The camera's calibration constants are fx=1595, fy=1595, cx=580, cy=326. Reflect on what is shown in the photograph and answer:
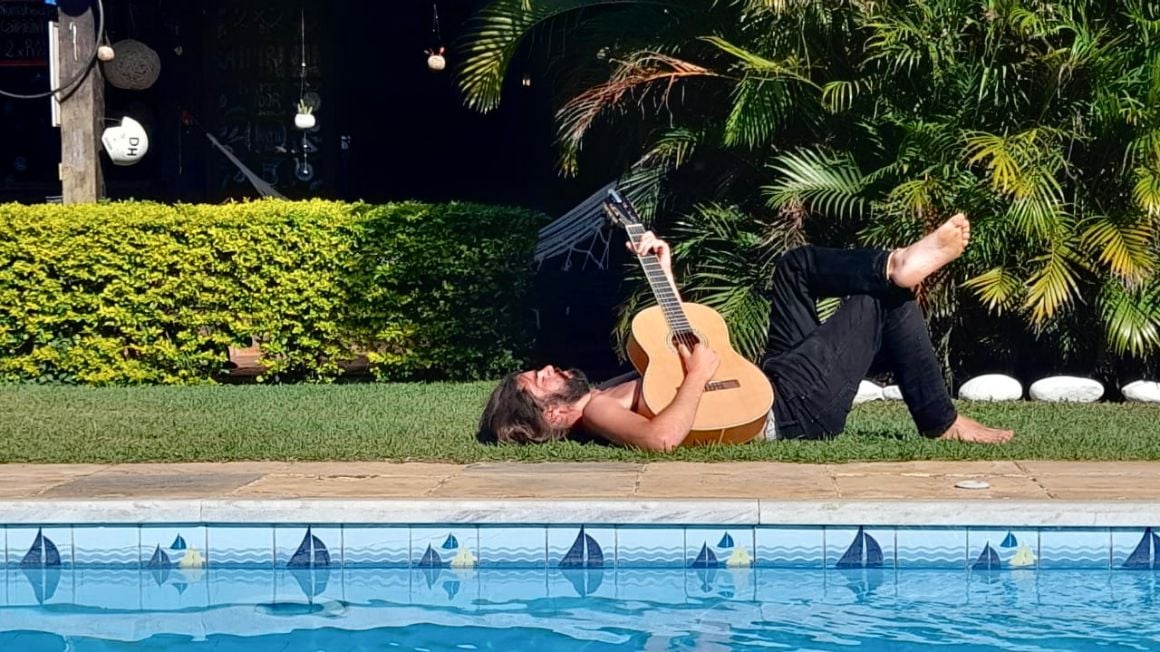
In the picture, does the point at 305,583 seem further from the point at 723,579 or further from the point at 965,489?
the point at 965,489

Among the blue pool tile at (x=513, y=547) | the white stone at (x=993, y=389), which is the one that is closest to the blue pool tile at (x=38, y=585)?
the blue pool tile at (x=513, y=547)

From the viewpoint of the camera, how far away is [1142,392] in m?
8.15

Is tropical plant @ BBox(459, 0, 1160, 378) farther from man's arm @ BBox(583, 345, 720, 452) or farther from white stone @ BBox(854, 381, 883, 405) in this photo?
man's arm @ BBox(583, 345, 720, 452)

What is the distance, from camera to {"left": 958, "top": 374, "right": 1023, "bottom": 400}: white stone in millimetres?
8211

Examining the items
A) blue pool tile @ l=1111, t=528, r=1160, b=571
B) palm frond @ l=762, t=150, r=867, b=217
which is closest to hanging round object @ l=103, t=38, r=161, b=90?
palm frond @ l=762, t=150, r=867, b=217

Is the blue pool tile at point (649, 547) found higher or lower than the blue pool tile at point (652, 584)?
higher

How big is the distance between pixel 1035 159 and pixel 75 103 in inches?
243

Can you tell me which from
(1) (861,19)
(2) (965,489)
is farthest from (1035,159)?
(2) (965,489)

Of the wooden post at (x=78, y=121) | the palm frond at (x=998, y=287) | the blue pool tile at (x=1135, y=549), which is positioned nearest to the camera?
the blue pool tile at (x=1135, y=549)

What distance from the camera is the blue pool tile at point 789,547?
494cm

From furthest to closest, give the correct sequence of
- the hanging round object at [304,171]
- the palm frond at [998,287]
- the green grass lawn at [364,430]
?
the hanging round object at [304,171]
the palm frond at [998,287]
the green grass lawn at [364,430]

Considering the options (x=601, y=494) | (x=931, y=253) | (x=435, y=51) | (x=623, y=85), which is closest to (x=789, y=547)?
(x=601, y=494)

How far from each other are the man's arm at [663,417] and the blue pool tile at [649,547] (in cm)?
90

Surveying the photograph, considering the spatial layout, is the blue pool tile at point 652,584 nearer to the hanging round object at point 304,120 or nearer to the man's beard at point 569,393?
the man's beard at point 569,393
